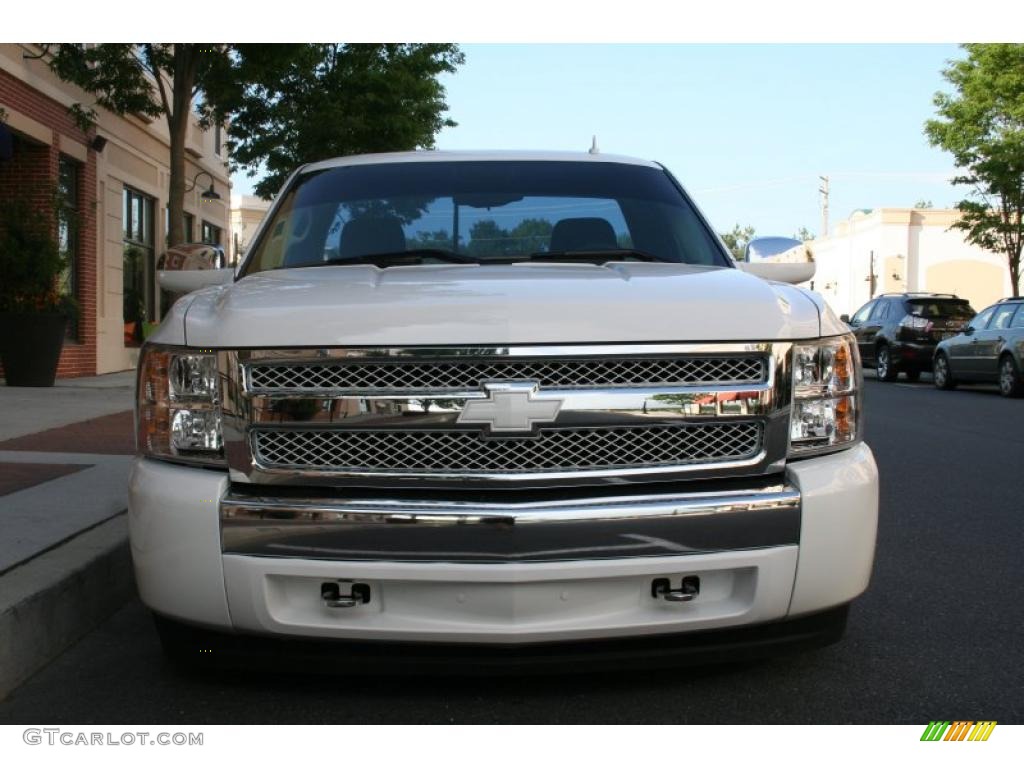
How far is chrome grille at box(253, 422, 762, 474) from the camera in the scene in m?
3.01

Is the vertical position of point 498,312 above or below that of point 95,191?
below

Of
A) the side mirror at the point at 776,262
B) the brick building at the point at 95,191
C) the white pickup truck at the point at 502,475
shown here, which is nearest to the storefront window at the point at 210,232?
the brick building at the point at 95,191

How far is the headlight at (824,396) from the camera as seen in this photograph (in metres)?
3.21

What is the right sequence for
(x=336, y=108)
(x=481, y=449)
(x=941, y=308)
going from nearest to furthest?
(x=481, y=449)
(x=336, y=108)
(x=941, y=308)

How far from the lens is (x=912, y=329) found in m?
21.8

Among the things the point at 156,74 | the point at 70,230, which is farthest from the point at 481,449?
the point at 70,230

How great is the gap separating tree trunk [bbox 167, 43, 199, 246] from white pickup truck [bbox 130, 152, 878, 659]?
1263 cm

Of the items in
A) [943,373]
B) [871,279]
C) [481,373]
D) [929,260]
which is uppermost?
[929,260]

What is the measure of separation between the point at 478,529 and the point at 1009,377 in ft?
53.8

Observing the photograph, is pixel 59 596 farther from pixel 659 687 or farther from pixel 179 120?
pixel 179 120

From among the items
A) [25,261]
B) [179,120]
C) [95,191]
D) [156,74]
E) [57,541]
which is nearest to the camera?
[57,541]

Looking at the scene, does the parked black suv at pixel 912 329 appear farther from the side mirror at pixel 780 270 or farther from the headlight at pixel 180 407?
the headlight at pixel 180 407

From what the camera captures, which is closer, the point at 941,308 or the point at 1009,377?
Answer: the point at 1009,377

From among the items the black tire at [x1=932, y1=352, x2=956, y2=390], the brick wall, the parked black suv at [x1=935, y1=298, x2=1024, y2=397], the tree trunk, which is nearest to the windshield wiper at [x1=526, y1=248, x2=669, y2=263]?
the tree trunk
